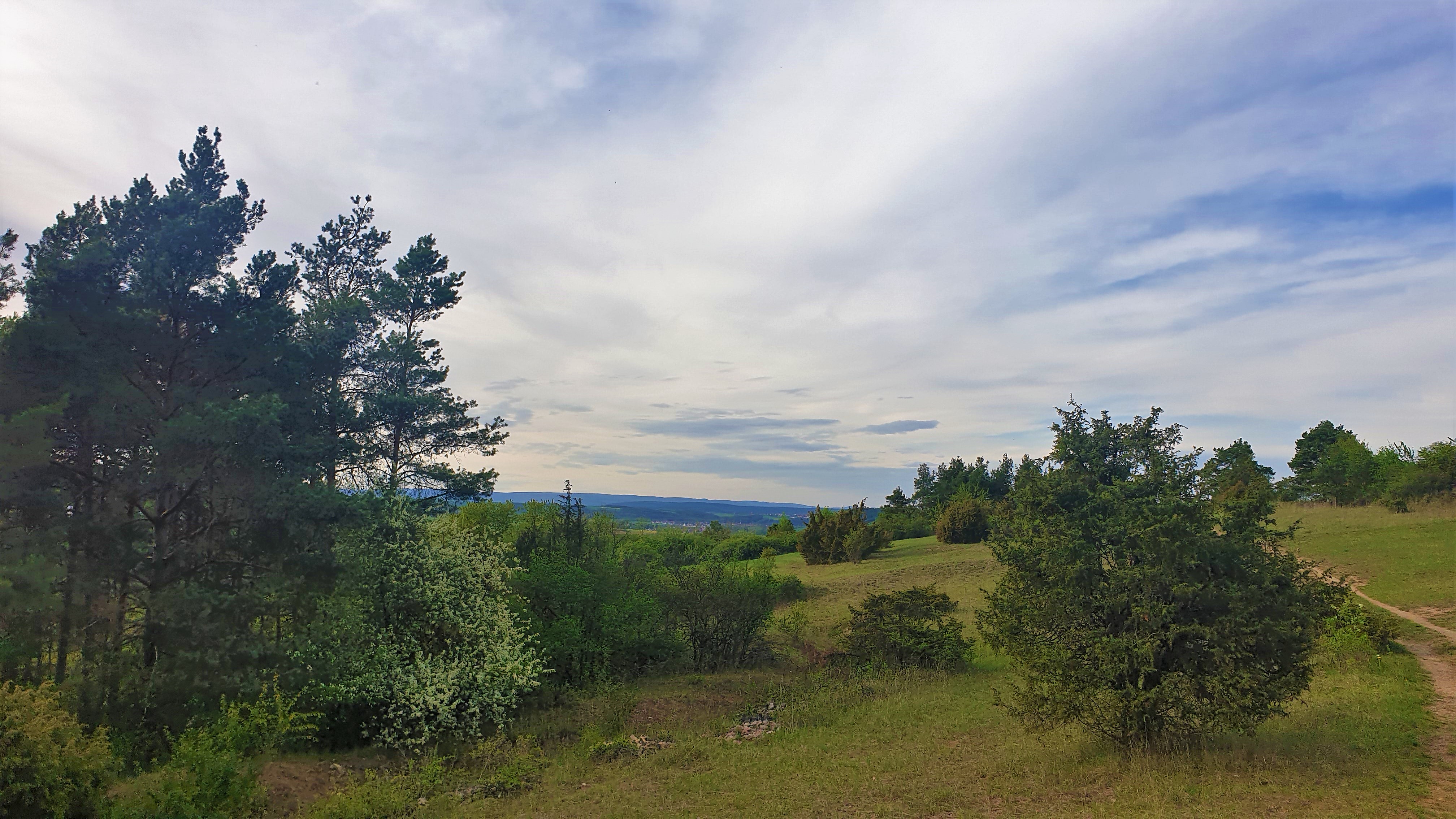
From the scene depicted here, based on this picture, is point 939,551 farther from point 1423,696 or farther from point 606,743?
point 606,743

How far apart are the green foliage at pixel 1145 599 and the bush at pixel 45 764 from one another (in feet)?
43.3

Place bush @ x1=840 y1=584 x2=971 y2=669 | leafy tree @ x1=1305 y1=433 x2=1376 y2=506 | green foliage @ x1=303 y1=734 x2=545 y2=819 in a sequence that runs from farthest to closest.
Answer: leafy tree @ x1=1305 y1=433 x2=1376 y2=506
bush @ x1=840 y1=584 x2=971 y2=669
green foliage @ x1=303 y1=734 x2=545 y2=819

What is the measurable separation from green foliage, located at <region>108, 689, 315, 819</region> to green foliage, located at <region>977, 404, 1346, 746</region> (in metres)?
11.5

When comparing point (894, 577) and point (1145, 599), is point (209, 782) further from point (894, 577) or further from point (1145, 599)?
point (894, 577)

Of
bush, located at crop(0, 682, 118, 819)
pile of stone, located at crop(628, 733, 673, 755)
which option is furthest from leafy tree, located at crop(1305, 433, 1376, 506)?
bush, located at crop(0, 682, 118, 819)

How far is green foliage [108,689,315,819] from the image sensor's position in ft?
26.8

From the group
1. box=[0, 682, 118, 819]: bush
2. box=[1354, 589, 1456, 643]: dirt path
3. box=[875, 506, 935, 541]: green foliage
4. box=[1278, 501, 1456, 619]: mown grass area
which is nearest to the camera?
box=[0, 682, 118, 819]: bush

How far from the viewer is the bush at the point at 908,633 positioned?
897 inches

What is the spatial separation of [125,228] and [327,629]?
9561 millimetres

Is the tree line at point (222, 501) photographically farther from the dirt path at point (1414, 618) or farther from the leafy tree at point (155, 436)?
the dirt path at point (1414, 618)

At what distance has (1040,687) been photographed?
11352 mm

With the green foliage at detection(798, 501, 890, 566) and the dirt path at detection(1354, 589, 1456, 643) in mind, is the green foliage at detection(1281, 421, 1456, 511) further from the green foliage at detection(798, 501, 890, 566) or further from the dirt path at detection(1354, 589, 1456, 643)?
the green foliage at detection(798, 501, 890, 566)

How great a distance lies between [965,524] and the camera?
52.9 meters

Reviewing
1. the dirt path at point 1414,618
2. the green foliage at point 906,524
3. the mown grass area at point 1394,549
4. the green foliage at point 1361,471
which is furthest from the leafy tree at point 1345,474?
the dirt path at point 1414,618
